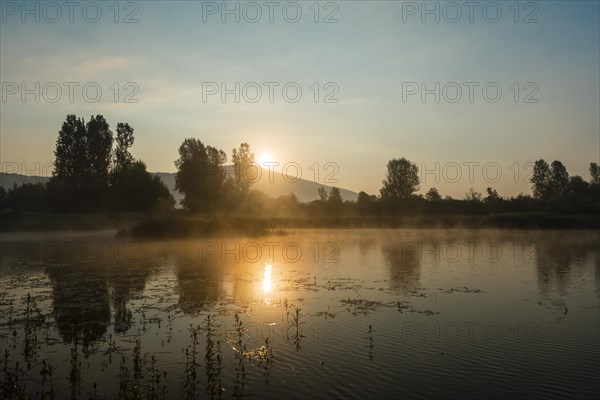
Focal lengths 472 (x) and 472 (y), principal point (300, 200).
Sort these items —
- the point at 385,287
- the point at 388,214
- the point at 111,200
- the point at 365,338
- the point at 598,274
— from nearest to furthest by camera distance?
1. the point at 365,338
2. the point at 385,287
3. the point at 598,274
4. the point at 111,200
5. the point at 388,214

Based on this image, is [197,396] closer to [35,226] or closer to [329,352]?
[329,352]

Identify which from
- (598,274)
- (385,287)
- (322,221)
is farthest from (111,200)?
(598,274)

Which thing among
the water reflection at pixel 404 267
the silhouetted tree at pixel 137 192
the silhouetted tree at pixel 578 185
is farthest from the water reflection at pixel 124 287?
the silhouetted tree at pixel 578 185

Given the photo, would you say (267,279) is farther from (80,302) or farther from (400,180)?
(400,180)

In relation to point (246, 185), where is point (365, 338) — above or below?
below

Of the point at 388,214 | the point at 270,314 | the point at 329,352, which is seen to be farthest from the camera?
the point at 388,214

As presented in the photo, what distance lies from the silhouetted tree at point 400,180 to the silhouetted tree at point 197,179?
1874 inches

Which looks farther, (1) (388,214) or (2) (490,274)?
(1) (388,214)

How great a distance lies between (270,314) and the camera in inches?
691

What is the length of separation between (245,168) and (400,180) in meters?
42.8

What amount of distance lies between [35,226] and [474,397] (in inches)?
3052

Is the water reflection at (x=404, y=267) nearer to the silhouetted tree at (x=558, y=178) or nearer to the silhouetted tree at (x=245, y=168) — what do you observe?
the silhouetted tree at (x=245, y=168)

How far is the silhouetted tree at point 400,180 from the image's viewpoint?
120 m

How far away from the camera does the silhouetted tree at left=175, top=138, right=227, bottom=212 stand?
8869cm
